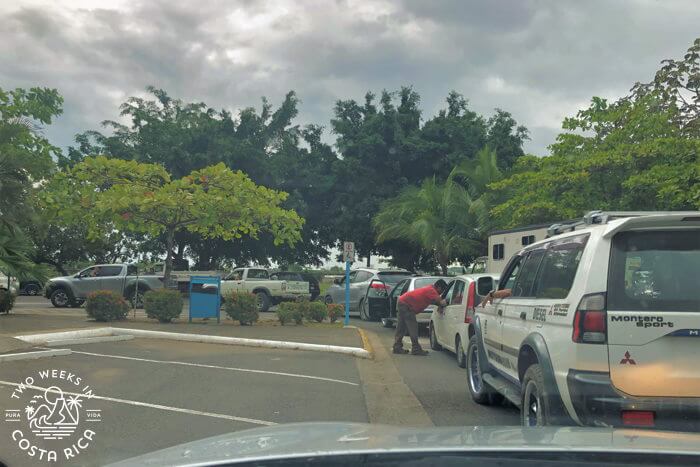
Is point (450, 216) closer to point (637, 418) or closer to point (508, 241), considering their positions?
point (508, 241)

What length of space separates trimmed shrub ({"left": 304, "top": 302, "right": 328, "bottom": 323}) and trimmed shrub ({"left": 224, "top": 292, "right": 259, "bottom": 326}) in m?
1.44

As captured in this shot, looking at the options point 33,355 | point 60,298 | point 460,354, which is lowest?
point 460,354

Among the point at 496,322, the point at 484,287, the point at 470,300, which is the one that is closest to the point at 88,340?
the point at 470,300

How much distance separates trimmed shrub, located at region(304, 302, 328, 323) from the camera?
18.4 m

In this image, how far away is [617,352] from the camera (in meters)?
4.72

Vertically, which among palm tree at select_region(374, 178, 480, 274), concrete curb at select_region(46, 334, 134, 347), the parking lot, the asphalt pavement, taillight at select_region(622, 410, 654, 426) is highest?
palm tree at select_region(374, 178, 480, 274)

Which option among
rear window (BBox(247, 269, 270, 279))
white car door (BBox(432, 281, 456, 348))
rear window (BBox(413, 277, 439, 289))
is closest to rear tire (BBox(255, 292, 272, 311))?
rear window (BBox(247, 269, 270, 279))

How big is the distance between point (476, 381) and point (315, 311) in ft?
34.2

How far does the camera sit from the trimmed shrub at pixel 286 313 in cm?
1788

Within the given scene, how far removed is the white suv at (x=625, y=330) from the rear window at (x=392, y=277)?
15443 millimetres

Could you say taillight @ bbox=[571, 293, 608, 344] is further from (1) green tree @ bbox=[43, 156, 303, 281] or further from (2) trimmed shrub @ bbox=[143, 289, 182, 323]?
(2) trimmed shrub @ bbox=[143, 289, 182, 323]

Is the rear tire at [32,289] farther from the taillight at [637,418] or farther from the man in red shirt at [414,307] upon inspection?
the taillight at [637,418]

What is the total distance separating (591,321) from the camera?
15.8 feet

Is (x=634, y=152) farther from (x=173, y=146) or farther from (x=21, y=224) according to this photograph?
(x=173, y=146)
